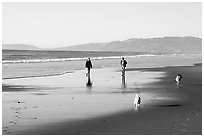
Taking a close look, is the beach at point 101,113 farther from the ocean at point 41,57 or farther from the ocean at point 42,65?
the ocean at point 41,57

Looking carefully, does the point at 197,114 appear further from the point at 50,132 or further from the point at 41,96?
the point at 41,96

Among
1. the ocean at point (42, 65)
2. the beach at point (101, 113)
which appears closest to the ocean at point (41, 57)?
the ocean at point (42, 65)

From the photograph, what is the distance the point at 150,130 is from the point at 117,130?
3.01 feet

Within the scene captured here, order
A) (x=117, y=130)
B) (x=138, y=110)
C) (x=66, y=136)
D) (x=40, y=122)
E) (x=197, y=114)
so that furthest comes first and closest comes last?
(x=138, y=110) < (x=197, y=114) < (x=40, y=122) < (x=117, y=130) < (x=66, y=136)

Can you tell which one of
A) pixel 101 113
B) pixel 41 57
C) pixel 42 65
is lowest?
pixel 101 113

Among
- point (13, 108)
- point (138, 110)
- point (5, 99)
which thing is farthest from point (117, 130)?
point (5, 99)

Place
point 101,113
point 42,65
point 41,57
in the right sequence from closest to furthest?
point 101,113, point 42,65, point 41,57

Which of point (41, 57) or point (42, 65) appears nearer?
point (42, 65)

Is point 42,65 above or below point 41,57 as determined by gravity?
below

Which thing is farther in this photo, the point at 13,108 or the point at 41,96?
the point at 41,96

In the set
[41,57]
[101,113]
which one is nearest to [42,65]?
[41,57]

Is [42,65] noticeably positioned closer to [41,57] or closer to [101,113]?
[41,57]

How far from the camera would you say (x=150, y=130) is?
34.3 feet

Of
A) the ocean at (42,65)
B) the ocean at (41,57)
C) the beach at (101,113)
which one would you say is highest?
the ocean at (41,57)
